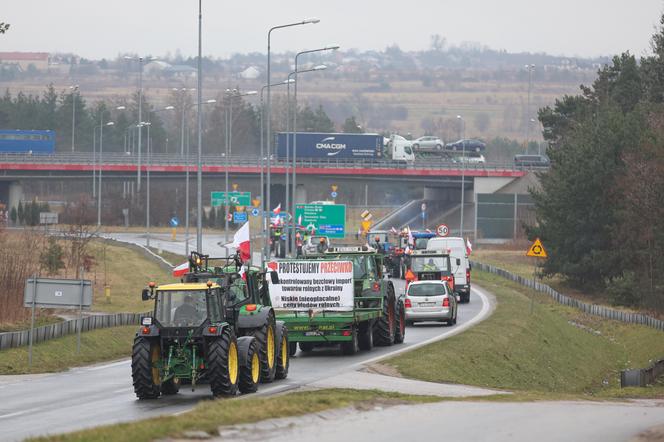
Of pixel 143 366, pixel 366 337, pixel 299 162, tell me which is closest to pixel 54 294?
pixel 366 337

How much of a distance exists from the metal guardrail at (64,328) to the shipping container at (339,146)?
85372mm

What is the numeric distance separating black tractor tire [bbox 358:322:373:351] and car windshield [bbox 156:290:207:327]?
1201cm

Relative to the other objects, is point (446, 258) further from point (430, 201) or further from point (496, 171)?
point (430, 201)

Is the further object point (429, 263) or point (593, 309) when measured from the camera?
point (593, 309)

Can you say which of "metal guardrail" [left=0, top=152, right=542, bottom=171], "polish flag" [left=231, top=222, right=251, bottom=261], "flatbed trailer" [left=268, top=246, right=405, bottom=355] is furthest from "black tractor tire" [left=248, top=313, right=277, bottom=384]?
"metal guardrail" [left=0, top=152, right=542, bottom=171]

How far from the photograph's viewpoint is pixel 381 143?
423ft

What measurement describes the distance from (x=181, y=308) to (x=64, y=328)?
44.8 feet

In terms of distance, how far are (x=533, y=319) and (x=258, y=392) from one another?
2559cm

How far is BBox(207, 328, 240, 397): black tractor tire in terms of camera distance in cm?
2344

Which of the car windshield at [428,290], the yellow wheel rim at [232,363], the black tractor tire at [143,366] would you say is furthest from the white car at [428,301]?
the black tractor tire at [143,366]

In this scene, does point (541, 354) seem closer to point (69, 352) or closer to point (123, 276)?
point (69, 352)

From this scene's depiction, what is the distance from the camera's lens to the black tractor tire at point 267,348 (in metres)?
26.0

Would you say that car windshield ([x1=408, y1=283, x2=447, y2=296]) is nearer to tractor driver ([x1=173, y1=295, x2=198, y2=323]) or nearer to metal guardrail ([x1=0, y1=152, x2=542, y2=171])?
tractor driver ([x1=173, y1=295, x2=198, y2=323])

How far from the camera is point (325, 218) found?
7619cm
